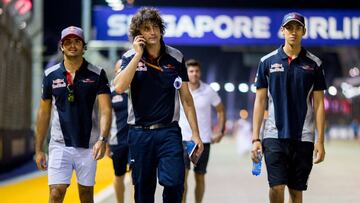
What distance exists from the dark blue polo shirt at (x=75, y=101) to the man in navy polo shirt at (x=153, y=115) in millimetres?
589

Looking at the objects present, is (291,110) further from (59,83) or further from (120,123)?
(120,123)

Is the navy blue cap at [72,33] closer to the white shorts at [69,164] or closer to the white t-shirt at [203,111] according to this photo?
the white shorts at [69,164]

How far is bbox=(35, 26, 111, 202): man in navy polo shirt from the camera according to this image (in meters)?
6.97

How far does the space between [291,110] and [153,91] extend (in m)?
1.39

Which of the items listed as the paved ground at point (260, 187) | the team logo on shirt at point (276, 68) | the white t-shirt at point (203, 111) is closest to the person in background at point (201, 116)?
→ the white t-shirt at point (203, 111)

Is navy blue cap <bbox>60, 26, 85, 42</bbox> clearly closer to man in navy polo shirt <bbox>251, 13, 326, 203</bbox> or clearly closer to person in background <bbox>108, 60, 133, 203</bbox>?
man in navy polo shirt <bbox>251, 13, 326, 203</bbox>

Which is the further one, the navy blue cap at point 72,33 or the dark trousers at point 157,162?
the navy blue cap at point 72,33

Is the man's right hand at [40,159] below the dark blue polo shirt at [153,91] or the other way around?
below

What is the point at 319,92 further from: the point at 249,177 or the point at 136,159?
the point at 249,177

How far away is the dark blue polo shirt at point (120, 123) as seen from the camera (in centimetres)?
1019

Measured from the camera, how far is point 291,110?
712 centimetres

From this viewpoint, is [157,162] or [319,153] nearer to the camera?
[157,162]

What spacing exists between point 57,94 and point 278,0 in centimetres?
2437

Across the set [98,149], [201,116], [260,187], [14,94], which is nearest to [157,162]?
[98,149]
